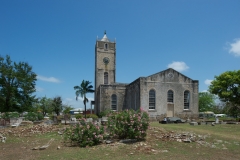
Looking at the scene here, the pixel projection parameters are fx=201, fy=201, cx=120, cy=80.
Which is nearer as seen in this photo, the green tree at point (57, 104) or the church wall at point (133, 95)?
the church wall at point (133, 95)

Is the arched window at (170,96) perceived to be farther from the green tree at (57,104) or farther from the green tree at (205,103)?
the green tree at (205,103)

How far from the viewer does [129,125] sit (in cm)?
1096

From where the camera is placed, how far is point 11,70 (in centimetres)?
2764

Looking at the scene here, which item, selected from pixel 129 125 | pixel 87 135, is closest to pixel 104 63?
pixel 129 125

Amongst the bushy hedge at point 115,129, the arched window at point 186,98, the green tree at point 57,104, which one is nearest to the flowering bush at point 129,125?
the bushy hedge at point 115,129

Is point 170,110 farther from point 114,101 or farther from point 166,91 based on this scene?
point 114,101

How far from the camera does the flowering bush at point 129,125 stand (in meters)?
10.9

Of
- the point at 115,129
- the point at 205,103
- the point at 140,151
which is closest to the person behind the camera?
the point at 140,151

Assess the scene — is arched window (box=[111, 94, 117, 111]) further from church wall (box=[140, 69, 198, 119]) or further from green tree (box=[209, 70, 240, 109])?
green tree (box=[209, 70, 240, 109])

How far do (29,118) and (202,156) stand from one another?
2064cm

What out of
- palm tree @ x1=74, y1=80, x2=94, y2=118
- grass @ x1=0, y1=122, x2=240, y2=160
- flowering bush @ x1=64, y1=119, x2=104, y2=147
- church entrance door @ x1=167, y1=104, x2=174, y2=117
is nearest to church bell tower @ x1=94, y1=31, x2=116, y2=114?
palm tree @ x1=74, y1=80, x2=94, y2=118

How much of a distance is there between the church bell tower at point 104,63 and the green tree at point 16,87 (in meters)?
17.3

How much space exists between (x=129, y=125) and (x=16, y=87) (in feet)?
74.6

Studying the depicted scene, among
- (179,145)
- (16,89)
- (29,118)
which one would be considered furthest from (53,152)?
(16,89)
